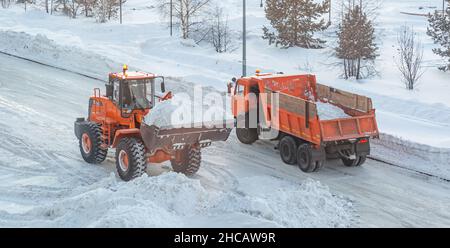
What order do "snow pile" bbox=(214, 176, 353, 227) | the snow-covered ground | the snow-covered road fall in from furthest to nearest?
1. the snow-covered ground
2. "snow pile" bbox=(214, 176, 353, 227)
3. the snow-covered road

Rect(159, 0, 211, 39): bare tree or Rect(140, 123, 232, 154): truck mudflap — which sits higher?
Rect(159, 0, 211, 39): bare tree

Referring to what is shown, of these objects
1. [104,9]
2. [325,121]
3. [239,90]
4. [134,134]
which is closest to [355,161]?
[325,121]

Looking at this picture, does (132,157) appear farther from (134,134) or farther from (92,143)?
(92,143)

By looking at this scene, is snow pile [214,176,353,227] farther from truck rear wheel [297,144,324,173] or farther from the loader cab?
the loader cab

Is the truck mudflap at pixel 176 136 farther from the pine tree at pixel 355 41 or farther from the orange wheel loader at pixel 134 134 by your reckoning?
the pine tree at pixel 355 41

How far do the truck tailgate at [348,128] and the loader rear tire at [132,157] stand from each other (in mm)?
4663

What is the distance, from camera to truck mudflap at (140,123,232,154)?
47.2 ft

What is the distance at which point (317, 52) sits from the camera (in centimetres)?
3862

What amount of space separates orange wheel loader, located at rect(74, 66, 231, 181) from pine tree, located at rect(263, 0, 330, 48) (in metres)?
22.8

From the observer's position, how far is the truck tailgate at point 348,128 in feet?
52.9

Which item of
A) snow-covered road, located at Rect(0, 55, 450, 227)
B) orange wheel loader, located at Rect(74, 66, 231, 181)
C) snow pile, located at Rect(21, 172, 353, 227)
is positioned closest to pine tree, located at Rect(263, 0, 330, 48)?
snow-covered road, located at Rect(0, 55, 450, 227)

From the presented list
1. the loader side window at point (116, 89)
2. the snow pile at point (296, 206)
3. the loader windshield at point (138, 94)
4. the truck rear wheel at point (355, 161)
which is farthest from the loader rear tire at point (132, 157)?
the truck rear wheel at point (355, 161)
